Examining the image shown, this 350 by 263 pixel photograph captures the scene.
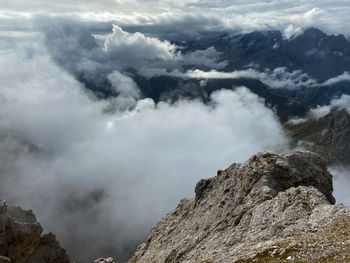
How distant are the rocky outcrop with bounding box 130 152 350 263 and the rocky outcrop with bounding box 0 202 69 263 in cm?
2547

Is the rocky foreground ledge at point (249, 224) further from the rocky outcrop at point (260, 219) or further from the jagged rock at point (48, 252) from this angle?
the rocky outcrop at point (260, 219)

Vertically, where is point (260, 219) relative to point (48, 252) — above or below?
below

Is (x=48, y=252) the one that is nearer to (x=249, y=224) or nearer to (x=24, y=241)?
(x=24, y=241)

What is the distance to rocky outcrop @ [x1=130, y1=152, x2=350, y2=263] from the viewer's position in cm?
4075

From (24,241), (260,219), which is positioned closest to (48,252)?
(24,241)

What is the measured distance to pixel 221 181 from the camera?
8350 centimetres

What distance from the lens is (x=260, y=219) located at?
56031 millimetres

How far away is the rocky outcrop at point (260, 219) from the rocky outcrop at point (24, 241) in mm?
25465

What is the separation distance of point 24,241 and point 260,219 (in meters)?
60.4

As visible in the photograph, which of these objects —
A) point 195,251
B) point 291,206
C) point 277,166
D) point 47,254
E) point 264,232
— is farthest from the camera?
point 47,254

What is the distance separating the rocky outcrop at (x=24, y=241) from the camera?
83.4 metres

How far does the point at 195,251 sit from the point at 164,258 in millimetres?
8120

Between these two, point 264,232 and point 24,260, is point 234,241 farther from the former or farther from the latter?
point 24,260

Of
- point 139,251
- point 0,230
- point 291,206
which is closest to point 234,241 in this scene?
point 291,206
